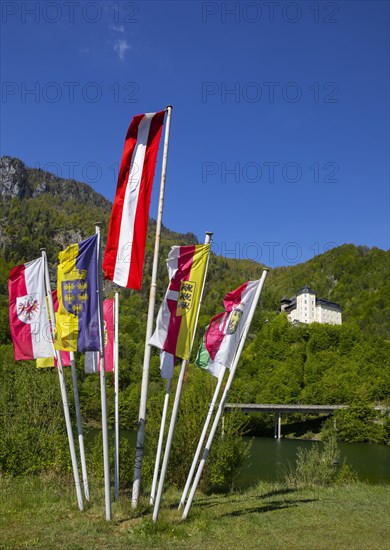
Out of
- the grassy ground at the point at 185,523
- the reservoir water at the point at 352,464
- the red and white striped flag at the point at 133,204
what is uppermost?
the red and white striped flag at the point at 133,204

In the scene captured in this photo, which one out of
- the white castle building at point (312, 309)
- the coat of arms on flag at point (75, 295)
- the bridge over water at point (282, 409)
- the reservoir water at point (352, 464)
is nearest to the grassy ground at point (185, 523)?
the coat of arms on flag at point (75, 295)

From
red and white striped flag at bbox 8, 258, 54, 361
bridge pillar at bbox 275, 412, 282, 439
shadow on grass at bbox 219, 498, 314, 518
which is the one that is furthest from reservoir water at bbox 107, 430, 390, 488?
bridge pillar at bbox 275, 412, 282, 439

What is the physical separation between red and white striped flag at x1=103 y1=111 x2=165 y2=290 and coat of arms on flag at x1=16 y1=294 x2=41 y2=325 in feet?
7.48

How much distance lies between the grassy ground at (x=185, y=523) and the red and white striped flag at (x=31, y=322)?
3.91 m

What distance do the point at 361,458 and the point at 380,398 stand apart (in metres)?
43.9

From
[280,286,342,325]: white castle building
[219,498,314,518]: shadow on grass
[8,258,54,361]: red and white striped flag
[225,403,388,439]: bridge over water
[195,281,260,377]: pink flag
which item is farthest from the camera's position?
[280,286,342,325]: white castle building

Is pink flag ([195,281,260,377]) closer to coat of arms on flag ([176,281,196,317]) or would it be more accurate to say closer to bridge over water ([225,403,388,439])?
coat of arms on flag ([176,281,196,317])

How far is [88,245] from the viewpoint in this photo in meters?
12.4

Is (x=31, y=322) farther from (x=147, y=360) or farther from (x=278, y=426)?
(x=278, y=426)

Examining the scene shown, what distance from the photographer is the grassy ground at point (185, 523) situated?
10.3 m

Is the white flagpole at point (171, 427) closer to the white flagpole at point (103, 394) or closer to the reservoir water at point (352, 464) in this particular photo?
the white flagpole at point (103, 394)

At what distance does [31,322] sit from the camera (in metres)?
13.3

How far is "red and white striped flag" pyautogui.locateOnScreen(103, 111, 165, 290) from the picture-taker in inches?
489

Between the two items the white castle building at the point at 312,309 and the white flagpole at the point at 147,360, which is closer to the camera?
the white flagpole at the point at 147,360
